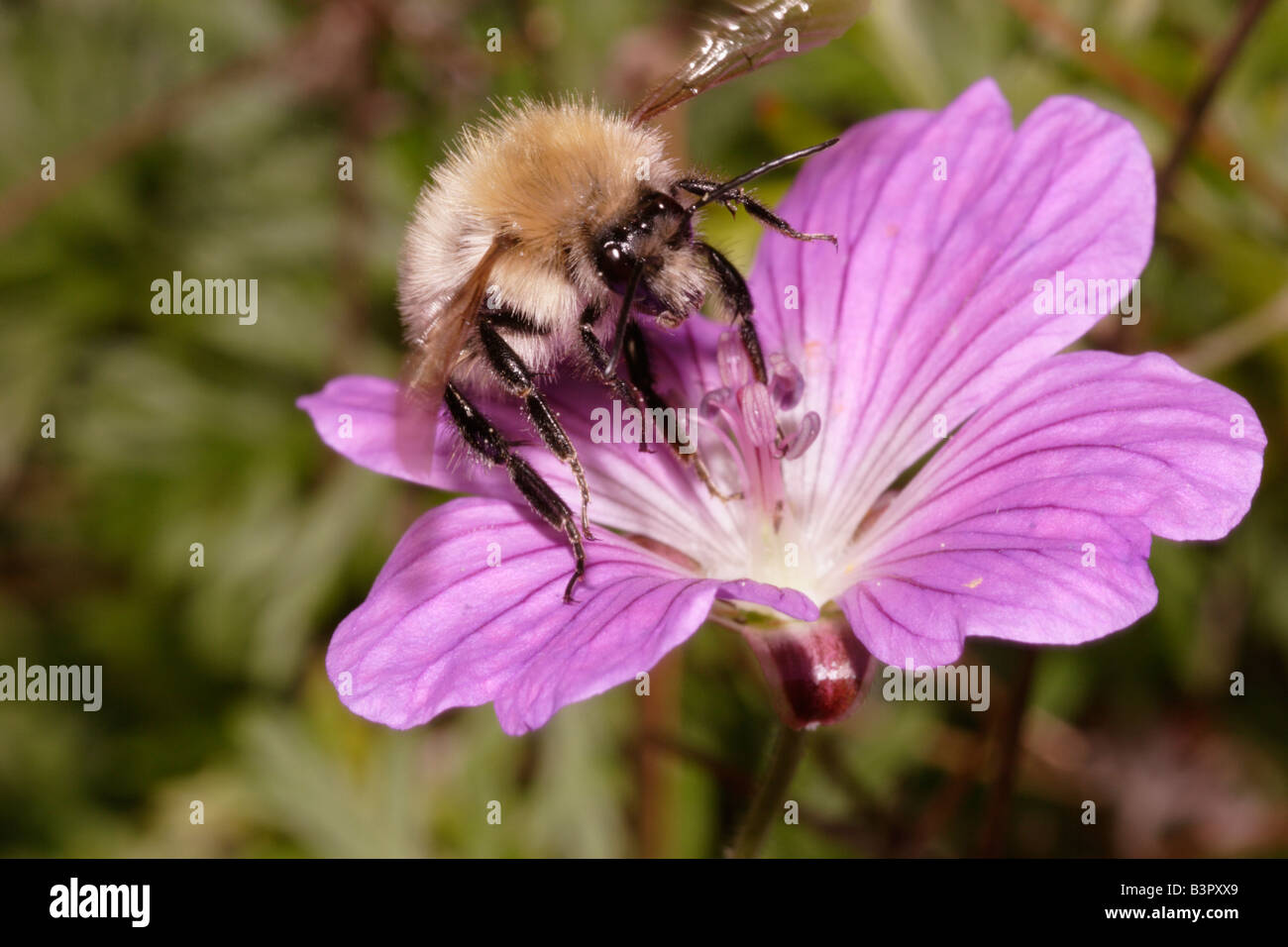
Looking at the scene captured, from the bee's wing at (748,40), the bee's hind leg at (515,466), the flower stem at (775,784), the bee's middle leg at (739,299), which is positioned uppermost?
the bee's wing at (748,40)

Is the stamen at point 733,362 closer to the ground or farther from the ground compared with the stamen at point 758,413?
farther from the ground

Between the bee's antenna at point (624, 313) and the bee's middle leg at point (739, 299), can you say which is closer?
the bee's antenna at point (624, 313)

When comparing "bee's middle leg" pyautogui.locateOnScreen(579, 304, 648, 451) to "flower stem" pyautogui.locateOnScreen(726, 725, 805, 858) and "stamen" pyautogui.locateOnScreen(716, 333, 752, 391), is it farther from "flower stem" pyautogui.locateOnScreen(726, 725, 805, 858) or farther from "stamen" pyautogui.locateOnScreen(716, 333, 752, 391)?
"flower stem" pyautogui.locateOnScreen(726, 725, 805, 858)

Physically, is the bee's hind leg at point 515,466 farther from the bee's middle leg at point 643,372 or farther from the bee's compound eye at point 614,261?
the bee's compound eye at point 614,261

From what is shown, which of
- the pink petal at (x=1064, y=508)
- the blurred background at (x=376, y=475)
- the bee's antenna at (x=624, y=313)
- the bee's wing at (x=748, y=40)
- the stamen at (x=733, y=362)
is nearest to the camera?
the pink petal at (x=1064, y=508)

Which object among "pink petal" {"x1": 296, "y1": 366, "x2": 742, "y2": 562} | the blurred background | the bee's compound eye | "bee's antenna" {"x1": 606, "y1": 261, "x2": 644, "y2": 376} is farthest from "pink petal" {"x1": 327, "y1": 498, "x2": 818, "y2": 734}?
the blurred background

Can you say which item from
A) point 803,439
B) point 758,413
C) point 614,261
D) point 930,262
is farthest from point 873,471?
point 614,261

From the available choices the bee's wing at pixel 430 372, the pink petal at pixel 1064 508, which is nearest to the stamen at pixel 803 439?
the pink petal at pixel 1064 508
